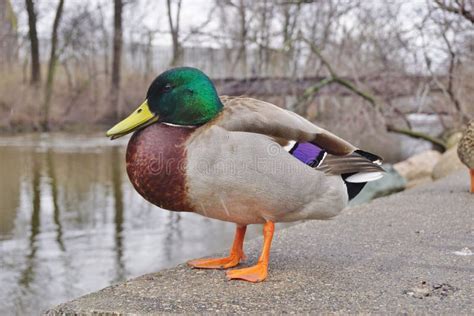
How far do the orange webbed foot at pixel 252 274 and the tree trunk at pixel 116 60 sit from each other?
1404cm

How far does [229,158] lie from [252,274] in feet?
1.50

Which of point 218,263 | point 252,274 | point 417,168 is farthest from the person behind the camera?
point 417,168

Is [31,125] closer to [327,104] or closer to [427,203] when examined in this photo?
[327,104]

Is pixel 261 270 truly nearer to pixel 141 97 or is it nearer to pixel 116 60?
pixel 141 97

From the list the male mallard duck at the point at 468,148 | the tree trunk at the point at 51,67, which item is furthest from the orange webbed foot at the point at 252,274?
the tree trunk at the point at 51,67

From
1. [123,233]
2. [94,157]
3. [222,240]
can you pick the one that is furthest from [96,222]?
[94,157]

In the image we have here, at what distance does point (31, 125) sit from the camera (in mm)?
14820

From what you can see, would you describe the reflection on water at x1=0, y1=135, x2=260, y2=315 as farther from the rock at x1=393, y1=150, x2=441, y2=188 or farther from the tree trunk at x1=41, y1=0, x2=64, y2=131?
the tree trunk at x1=41, y1=0, x2=64, y2=131

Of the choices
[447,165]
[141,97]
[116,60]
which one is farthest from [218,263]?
[116,60]

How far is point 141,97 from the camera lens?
15820 mm

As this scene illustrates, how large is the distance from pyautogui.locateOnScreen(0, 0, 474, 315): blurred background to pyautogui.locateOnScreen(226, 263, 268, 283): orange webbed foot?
A: 7.02 ft

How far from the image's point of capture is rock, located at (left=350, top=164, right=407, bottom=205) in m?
6.66

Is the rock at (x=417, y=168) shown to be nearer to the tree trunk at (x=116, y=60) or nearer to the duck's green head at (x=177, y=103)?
the duck's green head at (x=177, y=103)

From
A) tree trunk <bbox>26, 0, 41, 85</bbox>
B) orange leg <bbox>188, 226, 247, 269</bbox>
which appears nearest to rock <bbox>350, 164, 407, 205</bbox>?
orange leg <bbox>188, 226, 247, 269</bbox>
